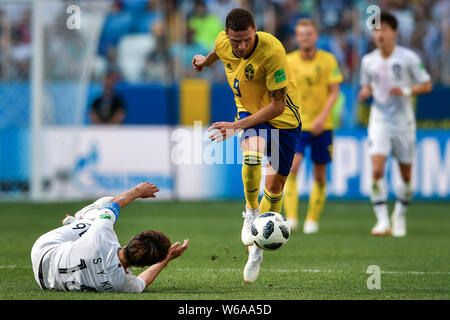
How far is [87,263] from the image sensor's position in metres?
5.67

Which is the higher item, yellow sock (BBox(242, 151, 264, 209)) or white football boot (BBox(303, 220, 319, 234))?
yellow sock (BBox(242, 151, 264, 209))

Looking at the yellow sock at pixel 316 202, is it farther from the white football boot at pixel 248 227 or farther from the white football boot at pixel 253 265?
the white football boot at pixel 253 265

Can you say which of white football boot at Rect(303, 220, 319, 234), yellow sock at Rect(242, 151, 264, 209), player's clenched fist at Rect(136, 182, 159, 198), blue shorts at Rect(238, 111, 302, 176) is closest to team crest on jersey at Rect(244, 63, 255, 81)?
blue shorts at Rect(238, 111, 302, 176)

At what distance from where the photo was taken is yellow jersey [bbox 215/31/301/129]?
665 centimetres

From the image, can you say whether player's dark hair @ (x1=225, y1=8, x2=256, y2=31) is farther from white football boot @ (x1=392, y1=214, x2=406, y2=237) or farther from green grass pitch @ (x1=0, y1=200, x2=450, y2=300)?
white football boot @ (x1=392, y1=214, x2=406, y2=237)

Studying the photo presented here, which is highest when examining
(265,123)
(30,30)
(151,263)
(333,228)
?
(30,30)

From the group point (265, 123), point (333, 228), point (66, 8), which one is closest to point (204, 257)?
point (265, 123)

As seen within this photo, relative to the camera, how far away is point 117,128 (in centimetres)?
1572

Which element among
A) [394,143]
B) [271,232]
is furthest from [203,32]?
[271,232]

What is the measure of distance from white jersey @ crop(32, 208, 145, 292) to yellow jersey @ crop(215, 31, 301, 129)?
1.71 meters

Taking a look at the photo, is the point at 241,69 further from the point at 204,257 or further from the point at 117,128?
the point at 117,128

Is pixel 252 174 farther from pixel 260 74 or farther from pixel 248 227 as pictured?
pixel 260 74

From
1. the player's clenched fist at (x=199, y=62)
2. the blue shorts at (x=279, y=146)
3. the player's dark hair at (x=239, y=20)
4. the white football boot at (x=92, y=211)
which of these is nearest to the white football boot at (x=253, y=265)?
the blue shorts at (x=279, y=146)
